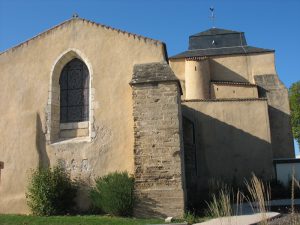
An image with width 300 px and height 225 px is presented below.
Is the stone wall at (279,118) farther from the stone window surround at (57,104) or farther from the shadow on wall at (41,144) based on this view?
the shadow on wall at (41,144)

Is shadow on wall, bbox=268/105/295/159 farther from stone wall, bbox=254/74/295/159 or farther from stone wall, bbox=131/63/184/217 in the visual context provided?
stone wall, bbox=131/63/184/217

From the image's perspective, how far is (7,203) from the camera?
37.3 feet

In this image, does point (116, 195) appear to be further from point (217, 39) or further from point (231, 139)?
point (217, 39)

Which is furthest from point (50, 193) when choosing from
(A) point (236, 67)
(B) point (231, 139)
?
(A) point (236, 67)

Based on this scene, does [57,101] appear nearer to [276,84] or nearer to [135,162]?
[135,162]

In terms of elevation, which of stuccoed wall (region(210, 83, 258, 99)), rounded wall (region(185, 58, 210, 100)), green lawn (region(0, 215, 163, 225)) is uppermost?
rounded wall (region(185, 58, 210, 100))

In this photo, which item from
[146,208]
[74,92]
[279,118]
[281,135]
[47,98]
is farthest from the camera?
[279,118]

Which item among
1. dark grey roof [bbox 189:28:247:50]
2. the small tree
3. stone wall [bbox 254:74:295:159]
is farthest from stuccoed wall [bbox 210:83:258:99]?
the small tree

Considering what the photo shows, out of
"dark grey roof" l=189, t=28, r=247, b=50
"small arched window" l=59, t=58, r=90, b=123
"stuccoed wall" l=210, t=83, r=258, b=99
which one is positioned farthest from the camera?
"dark grey roof" l=189, t=28, r=247, b=50

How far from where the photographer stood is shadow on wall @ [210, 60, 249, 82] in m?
25.2

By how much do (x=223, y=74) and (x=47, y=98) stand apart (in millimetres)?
16058

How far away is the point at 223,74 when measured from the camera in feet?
83.6

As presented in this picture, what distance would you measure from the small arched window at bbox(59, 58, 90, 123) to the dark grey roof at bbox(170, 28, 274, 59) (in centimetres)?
1485

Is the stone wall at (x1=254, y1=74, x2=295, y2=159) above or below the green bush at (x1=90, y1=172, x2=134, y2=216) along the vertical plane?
above
